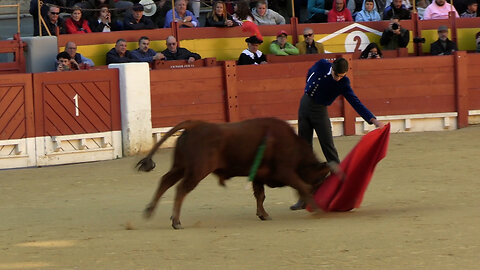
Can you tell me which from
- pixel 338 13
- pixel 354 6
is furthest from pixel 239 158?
pixel 354 6

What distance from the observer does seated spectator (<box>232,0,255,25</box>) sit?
14.2 metres

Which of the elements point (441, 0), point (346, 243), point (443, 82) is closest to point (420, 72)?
point (443, 82)

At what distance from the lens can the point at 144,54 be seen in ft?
43.0

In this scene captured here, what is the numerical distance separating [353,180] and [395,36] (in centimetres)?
691

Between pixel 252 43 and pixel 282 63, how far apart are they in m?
0.49

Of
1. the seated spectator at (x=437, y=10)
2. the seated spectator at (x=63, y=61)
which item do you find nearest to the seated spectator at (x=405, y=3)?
the seated spectator at (x=437, y=10)

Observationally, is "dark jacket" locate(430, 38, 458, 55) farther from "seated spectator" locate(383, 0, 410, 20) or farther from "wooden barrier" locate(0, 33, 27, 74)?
"wooden barrier" locate(0, 33, 27, 74)

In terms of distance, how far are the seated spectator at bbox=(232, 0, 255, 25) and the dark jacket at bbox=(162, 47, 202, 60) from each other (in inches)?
40.4

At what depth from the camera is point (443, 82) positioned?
13961 mm

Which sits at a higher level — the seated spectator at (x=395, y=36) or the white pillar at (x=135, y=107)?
the seated spectator at (x=395, y=36)

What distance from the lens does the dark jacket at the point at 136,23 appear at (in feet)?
44.6

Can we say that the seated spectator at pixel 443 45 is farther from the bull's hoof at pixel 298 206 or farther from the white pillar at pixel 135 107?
the bull's hoof at pixel 298 206

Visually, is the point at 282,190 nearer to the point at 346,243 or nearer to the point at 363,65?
the point at 346,243

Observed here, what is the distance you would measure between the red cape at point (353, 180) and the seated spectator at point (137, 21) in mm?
6157
